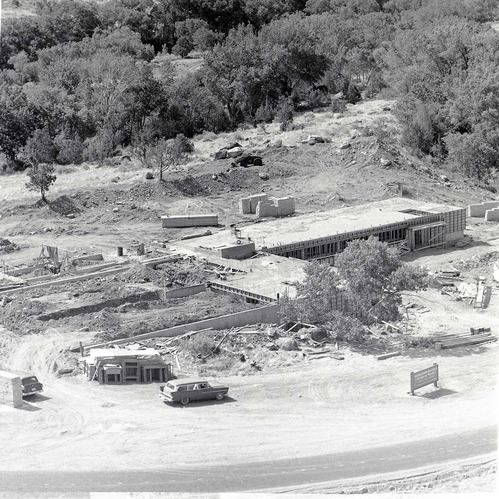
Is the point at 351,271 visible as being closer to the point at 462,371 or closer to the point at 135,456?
the point at 462,371

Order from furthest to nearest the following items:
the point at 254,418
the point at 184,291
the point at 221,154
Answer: the point at 221,154, the point at 184,291, the point at 254,418

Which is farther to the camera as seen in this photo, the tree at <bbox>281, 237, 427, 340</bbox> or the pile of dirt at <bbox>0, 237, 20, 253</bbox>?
the pile of dirt at <bbox>0, 237, 20, 253</bbox>

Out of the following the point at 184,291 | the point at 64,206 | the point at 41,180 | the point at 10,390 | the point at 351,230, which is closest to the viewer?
the point at 10,390

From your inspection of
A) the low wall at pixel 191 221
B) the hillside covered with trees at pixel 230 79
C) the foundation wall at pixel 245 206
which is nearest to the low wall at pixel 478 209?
the hillside covered with trees at pixel 230 79

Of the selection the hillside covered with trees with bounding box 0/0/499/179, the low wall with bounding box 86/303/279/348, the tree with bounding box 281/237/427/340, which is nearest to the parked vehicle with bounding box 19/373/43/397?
the low wall with bounding box 86/303/279/348

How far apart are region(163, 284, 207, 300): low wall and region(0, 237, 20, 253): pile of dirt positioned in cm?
1141

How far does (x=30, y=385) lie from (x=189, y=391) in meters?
4.56

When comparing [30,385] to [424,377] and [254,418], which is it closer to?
[254,418]

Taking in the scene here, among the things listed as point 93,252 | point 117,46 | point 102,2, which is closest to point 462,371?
point 93,252

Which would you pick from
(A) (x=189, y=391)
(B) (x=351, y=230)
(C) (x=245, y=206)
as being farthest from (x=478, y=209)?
(A) (x=189, y=391)

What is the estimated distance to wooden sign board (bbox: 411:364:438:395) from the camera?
115 ft

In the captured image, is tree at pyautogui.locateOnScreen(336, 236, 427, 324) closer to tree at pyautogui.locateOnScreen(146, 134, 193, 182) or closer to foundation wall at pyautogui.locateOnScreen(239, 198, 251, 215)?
foundation wall at pyautogui.locateOnScreen(239, 198, 251, 215)

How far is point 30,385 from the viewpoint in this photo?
34844mm

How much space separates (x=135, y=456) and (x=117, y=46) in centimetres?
6004
